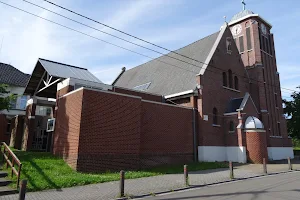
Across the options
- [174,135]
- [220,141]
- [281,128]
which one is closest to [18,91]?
[174,135]

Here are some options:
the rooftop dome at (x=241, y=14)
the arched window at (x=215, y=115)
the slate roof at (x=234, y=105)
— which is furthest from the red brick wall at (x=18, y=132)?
the rooftop dome at (x=241, y=14)

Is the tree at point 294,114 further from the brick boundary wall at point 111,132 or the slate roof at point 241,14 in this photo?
the brick boundary wall at point 111,132

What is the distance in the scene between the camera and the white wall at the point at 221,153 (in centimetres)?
1964

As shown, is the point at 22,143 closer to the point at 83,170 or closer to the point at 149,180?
the point at 83,170

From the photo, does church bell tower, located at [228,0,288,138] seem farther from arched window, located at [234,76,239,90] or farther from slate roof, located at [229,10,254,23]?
arched window, located at [234,76,239,90]

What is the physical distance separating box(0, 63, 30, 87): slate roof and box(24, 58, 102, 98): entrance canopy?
40.5ft

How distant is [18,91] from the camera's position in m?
34.3

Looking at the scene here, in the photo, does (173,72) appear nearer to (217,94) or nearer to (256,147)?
Answer: (217,94)

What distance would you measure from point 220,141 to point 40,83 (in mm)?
17022

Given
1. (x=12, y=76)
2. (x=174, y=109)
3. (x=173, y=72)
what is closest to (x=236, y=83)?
(x=173, y=72)

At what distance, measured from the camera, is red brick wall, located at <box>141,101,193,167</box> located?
16578 millimetres

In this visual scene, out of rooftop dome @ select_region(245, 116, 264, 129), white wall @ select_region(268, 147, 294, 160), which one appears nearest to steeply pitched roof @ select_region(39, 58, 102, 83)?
rooftop dome @ select_region(245, 116, 264, 129)

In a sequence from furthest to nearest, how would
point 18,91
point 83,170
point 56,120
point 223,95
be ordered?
point 18,91 → point 223,95 → point 56,120 → point 83,170

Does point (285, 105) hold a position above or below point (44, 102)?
above
